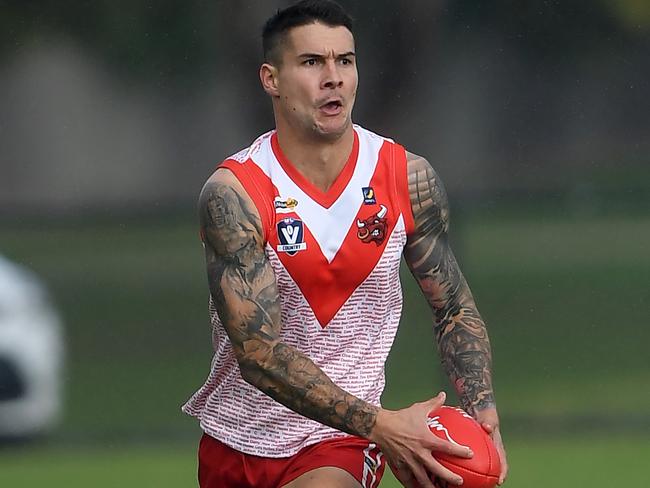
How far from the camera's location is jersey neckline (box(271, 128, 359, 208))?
15.5ft

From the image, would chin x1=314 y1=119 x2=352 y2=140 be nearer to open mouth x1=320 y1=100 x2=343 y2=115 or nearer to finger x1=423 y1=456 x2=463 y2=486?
open mouth x1=320 y1=100 x2=343 y2=115

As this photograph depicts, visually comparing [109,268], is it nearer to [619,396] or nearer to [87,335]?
[87,335]

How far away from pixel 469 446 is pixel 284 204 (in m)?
0.91

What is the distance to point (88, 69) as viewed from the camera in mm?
8312

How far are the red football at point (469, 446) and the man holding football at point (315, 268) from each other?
0.25 feet

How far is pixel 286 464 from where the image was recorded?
4781 mm

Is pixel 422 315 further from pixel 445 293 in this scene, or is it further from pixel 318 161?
pixel 318 161

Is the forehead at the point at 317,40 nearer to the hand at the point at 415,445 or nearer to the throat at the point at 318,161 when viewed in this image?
the throat at the point at 318,161

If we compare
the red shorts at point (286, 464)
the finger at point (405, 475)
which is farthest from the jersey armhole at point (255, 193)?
the finger at point (405, 475)

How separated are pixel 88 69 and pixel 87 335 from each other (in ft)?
4.66

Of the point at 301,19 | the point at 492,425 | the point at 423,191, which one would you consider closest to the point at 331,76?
the point at 301,19

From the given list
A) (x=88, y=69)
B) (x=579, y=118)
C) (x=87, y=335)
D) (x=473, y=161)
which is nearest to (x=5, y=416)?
(x=87, y=335)

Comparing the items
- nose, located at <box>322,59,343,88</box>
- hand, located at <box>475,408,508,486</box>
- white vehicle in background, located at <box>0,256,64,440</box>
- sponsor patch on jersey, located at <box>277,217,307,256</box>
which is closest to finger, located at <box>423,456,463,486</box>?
hand, located at <box>475,408,508,486</box>

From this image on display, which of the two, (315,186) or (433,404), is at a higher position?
(315,186)
